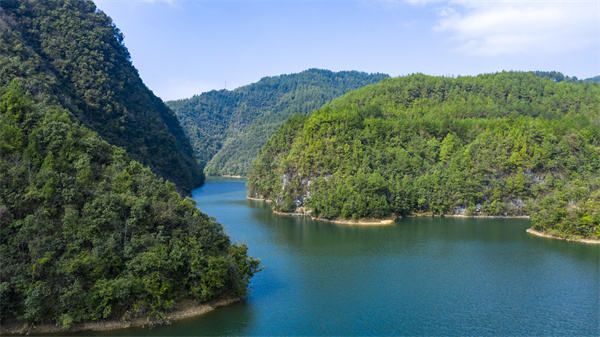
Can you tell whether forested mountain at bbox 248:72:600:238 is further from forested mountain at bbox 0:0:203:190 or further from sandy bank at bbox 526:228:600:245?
forested mountain at bbox 0:0:203:190

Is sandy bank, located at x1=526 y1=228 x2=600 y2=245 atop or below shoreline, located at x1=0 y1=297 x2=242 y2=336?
atop

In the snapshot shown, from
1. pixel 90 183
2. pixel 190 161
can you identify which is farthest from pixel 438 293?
pixel 190 161

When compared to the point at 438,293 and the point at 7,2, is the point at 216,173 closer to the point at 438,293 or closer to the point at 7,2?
the point at 7,2

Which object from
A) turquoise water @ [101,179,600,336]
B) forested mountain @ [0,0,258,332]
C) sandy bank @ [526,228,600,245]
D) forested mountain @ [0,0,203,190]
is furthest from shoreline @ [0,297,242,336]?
sandy bank @ [526,228,600,245]

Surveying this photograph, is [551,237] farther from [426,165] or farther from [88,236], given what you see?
[88,236]

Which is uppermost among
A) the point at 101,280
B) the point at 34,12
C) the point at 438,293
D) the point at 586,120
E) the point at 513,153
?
the point at 34,12

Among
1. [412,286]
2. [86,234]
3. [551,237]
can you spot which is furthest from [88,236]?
[551,237]
